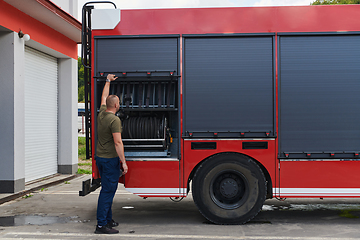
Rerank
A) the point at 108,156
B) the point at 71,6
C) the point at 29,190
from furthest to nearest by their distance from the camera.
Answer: the point at 71,6 → the point at 29,190 → the point at 108,156

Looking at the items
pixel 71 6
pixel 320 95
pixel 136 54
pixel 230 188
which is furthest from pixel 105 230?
pixel 71 6

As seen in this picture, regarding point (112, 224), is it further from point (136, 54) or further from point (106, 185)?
point (136, 54)

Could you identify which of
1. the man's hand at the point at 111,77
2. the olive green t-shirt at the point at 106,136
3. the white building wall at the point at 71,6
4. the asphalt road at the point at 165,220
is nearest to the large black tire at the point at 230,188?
the asphalt road at the point at 165,220

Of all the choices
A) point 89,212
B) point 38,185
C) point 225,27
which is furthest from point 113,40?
point 38,185

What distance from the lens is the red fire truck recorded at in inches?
203

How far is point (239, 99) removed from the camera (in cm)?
524

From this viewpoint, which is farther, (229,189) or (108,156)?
(229,189)

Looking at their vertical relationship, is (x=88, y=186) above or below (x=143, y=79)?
below

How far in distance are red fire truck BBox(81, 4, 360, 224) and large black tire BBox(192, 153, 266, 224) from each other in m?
0.02

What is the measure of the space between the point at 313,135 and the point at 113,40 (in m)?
3.64

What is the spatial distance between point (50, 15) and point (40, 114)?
2.91 m

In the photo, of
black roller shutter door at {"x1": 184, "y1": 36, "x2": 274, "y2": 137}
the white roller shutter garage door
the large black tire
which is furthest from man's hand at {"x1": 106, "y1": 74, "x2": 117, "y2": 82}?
the white roller shutter garage door

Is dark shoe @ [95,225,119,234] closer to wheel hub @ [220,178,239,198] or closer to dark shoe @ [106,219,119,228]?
dark shoe @ [106,219,119,228]

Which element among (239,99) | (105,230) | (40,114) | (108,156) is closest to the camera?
(105,230)
